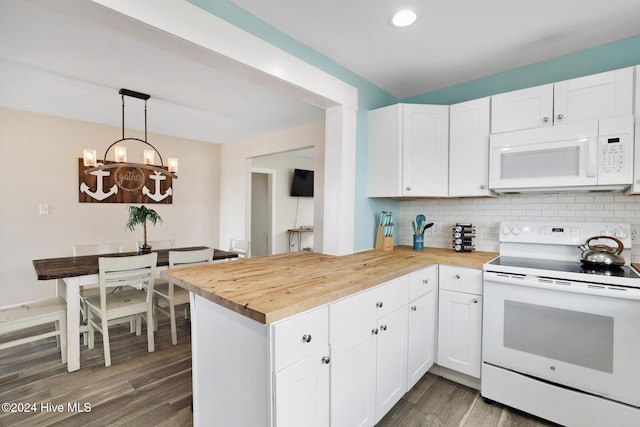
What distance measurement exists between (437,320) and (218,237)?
167 inches

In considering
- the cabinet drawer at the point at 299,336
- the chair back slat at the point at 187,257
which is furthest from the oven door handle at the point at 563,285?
the chair back slat at the point at 187,257

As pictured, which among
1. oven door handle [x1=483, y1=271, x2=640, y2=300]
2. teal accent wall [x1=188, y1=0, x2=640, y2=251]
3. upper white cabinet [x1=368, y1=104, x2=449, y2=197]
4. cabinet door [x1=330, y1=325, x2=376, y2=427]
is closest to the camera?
cabinet door [x1=330, y1=325, x2=376, y2=427]

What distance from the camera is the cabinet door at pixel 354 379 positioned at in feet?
4.25

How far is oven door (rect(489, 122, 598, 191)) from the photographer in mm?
1847

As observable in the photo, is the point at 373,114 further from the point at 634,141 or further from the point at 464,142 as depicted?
the point at 634,141

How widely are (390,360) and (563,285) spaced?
42.7 inches

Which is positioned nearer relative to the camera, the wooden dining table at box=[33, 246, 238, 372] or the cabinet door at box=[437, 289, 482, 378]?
the cabinet door at box=[437, 289, 482, 378]

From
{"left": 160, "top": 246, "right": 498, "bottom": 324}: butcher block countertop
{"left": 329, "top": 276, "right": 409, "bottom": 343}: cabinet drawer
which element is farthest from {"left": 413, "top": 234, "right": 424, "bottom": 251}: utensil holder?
{"left": 329, "top": 276, "right": 409, "bottom": 343}: cabinet drawer

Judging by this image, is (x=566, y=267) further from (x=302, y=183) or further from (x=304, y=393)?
(x=302, y=183)

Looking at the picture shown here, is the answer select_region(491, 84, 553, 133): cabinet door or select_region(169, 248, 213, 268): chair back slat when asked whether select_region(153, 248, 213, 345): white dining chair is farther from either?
select_region(491, 84, 553, 133): cabinet door

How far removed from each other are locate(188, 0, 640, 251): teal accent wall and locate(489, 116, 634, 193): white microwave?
56cm

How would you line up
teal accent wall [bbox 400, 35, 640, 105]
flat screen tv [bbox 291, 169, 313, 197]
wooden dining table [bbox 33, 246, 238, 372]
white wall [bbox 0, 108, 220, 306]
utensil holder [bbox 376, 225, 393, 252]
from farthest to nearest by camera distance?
flat screen tv [bbox 291, 169, 313, 197]
white wall [bbox 0, 108, 220, 306]
utensil holder [bbox 376, 225, 393, 252]
wooden dining table [bbox 33, 246, 238, 372]
teal accent wall [bbox 400, 35, 640, 105]

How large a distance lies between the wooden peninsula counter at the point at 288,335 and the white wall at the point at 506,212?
109 centimetres

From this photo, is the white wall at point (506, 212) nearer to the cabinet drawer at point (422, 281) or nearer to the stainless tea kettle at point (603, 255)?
the stainless tea kettle at point (603, 255)
